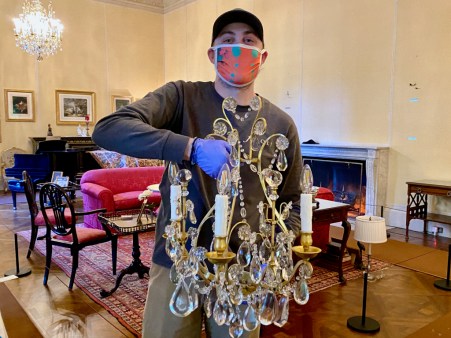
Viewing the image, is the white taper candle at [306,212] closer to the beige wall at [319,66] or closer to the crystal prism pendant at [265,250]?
the crystal prism pendant at [265,250]

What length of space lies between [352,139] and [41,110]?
7.13m

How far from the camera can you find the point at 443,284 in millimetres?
3492

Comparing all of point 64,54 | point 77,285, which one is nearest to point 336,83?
A: point 77,285

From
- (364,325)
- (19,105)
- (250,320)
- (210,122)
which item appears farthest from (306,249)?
(19,105)

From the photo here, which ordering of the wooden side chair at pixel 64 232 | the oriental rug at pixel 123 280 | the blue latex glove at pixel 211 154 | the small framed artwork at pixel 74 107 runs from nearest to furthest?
the blue latex glove at pixel 211 154 < the oriental rug at pixel 123 280 < the wooden side chair at pixel 64 232 < the small framed artwork at pixel 74 107

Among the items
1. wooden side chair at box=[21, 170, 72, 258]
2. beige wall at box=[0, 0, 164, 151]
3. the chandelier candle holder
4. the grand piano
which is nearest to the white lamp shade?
the chandelier candle holder

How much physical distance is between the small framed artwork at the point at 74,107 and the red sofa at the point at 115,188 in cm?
395

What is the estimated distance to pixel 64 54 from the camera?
9344mm

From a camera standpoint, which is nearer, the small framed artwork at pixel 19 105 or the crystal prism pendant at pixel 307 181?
the crystal prism pendant at pixel 307 181

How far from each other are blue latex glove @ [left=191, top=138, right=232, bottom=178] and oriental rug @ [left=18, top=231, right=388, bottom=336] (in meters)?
2.17

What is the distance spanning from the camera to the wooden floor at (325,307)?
2703 millimetres

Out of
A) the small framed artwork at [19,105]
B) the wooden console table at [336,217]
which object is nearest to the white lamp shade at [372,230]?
the wooden console table at [336,217]

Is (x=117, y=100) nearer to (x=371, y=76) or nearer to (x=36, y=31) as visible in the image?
(x=36, y=31)

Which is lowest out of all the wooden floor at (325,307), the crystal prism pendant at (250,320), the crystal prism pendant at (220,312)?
the wooden floor at (325,307)
